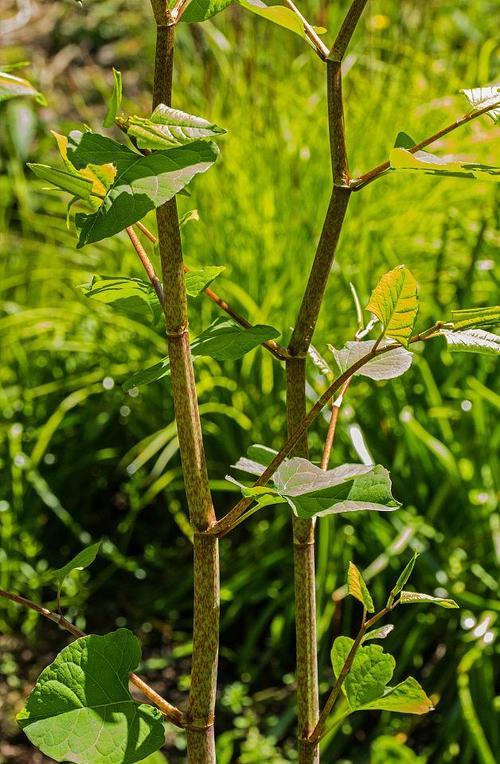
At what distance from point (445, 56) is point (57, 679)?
3.51 m

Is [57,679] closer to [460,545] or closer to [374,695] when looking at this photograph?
[374,695]

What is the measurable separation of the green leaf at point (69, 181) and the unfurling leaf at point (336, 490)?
0.19 metres

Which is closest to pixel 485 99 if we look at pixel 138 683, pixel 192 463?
pixel 192 463

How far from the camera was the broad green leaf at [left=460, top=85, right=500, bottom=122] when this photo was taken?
21.1 inches

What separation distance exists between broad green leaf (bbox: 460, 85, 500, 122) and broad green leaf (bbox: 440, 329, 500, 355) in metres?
0.12

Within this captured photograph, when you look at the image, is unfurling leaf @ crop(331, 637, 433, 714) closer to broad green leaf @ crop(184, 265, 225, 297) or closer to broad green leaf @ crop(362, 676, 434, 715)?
broad green leaf @ crop(362, 676, 434, 715)

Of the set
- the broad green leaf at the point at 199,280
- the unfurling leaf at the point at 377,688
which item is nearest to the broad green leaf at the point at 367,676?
the unfurling leaf at the point at 377,688

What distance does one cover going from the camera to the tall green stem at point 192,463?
539 mm

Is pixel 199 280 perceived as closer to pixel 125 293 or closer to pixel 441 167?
pixel 125 293

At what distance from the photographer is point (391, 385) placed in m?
2.06

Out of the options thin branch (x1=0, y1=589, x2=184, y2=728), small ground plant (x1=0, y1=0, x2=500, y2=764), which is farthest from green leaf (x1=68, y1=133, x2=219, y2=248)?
thin branch (x1=0, y1=589, x2=184, y2=728)

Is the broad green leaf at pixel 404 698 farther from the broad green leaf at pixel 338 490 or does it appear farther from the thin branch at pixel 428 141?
the thin branch at pixel 428 141

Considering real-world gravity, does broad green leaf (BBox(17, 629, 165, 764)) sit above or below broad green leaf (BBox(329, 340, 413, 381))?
below

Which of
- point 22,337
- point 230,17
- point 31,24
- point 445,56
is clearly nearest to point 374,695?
point 22,337
